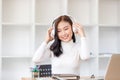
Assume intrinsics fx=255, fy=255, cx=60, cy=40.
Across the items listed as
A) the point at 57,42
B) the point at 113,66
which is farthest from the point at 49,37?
the point at 113,66

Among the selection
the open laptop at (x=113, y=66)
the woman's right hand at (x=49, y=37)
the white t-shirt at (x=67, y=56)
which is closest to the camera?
the open laptop at (x=113, y=66)

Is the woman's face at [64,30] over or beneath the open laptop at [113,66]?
over

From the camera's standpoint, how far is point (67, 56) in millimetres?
2266

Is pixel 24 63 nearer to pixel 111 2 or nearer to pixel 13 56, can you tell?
pixel 13 56

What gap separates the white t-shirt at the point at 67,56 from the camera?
87.2 inches

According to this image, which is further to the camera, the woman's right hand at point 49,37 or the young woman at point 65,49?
the woman's right hand at point 49,37

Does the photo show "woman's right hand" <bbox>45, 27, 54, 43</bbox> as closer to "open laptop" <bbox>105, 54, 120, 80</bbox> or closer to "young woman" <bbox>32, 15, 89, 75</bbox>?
"young woman" <bbox>32, 15, 89, 75</bbox>

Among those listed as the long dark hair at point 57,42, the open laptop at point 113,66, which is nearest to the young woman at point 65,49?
the long dark hair at point 57,42

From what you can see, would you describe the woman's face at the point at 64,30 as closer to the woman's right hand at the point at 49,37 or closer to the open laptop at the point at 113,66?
the woman's right hand at the point at 49,37

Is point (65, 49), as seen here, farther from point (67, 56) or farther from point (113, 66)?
point (113, 66)

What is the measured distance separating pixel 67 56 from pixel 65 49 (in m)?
0.07

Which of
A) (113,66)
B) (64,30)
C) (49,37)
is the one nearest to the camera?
(113,66)

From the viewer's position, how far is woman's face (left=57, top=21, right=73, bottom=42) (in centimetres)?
226

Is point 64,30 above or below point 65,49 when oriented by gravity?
above
